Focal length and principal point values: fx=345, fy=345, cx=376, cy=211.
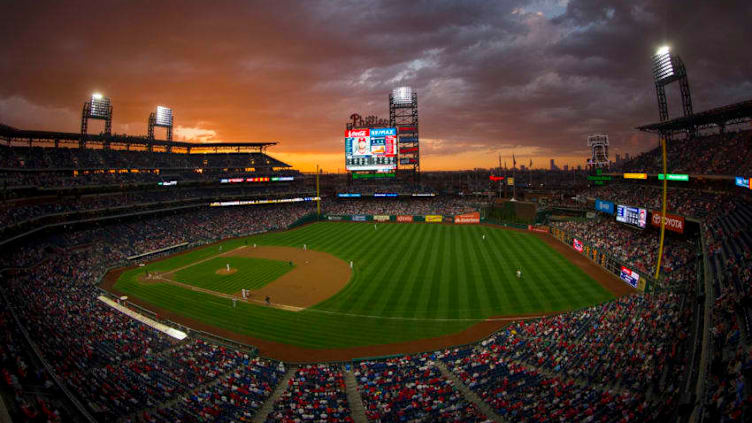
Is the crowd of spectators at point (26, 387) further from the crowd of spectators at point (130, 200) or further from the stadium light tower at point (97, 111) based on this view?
the stadium light tower at point (97, 111)

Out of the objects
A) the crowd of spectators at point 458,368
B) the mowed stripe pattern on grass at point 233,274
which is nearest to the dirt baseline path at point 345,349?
the crowd of spectators at point 458,368

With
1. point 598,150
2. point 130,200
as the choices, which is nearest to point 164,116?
point 130,200

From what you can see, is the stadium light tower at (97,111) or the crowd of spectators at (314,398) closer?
the crowd of spectators at (314,398)

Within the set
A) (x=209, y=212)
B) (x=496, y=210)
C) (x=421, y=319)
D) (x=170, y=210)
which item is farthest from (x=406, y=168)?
(x=421, y=319)

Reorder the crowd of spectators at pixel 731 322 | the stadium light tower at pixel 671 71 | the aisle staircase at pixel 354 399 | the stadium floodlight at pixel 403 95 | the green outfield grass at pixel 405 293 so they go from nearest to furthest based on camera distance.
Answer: the crowd of spectators at pixel 731 322
the aisle staircase at pixel 354 399
the green outfield grass at pixel 405 293
the stadium light tower at pixel 671 71
the stadium floodlight at pixel 403 95

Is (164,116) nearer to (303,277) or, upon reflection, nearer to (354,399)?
(303,277)
